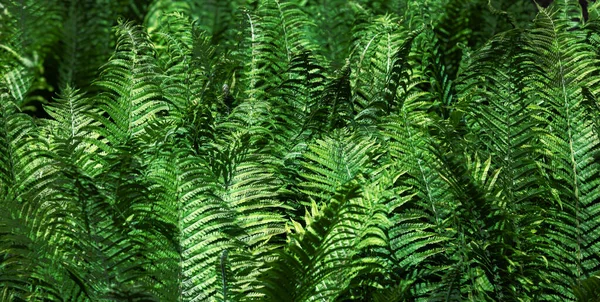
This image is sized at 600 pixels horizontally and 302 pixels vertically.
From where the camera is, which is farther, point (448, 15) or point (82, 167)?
point (448, 15)

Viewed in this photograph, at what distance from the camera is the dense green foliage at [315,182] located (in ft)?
8.00

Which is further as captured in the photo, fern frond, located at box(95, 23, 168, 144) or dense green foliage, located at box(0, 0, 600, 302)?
fern frond, located at box(95, 23, 168, 144)

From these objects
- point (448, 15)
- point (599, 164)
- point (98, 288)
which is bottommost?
point (98, 288)

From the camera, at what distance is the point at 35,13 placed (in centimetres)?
472

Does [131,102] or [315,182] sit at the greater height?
[131,102]

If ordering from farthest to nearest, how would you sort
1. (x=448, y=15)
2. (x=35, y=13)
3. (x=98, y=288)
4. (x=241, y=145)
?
(x=35, y=13) < (x=448, y=15) < (x=241, y=145) < (x=98, y=288)

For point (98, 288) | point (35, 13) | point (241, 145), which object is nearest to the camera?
point (98, 288)

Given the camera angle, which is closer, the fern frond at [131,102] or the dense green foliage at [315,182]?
the dense green foliage at [315,182]

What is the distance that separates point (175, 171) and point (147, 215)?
0.47 feet

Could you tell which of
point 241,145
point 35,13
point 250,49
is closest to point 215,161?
point 241,145

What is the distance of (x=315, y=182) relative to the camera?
2828 mm

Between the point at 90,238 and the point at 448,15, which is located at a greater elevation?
the point at 448,15

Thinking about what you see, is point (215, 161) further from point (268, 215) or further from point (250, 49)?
point (250, 49)

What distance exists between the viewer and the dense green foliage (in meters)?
2.44
